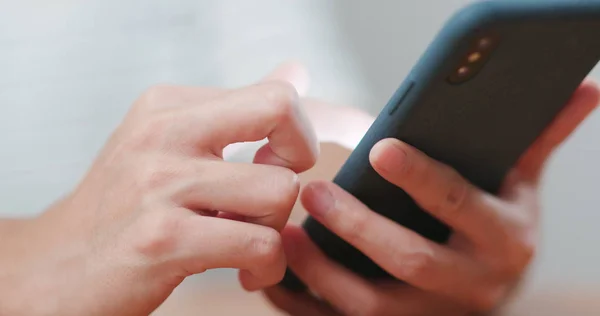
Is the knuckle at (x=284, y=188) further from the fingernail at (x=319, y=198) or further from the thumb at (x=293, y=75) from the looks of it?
the thumb at (x=293, y=75)

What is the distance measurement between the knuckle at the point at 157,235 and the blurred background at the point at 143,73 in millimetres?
349

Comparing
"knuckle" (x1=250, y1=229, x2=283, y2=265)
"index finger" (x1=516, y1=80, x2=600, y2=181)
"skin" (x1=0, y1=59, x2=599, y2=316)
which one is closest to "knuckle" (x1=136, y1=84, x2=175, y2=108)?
"skin" (x1=0, y1=59, x2=599, y2=316)

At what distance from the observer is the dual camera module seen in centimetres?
29

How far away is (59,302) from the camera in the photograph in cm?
36

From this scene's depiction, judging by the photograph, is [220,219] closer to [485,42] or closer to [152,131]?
[152,131]

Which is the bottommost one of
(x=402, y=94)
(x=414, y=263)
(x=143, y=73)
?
(x=143, y=73)

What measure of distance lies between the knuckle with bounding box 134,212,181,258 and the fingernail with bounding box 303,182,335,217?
0.31ft

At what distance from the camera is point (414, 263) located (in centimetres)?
40

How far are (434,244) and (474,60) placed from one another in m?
0.15

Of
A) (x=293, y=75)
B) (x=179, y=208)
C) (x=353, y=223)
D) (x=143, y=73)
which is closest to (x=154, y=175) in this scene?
(x=179, y=208)

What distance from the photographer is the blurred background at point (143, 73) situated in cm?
70

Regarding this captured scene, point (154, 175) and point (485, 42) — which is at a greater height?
point (485, 42)

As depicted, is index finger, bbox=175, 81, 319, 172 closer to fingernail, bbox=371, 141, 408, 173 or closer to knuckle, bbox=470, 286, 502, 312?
fingernail, bbox=371, 141, 408, 173

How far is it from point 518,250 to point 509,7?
0.22m
